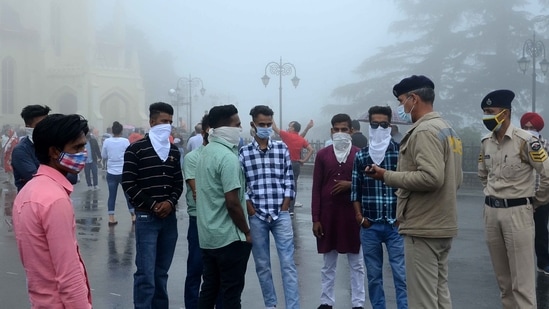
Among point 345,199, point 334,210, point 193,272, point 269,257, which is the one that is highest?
point 345,199

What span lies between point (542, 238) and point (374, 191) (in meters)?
3.10

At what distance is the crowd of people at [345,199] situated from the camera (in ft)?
15.2

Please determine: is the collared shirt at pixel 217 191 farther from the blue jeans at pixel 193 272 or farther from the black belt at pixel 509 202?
the black belt at pixel 509 202

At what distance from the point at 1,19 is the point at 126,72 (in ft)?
38.8

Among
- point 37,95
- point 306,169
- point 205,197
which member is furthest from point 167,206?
point 37,95

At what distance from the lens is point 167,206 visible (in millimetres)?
5633

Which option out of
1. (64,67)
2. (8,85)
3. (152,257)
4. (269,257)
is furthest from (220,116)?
(8,85)

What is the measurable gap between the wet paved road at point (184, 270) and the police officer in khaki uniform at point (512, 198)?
3.90 feet

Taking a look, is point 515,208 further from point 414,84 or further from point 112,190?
point 112,190

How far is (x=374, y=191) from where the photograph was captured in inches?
236

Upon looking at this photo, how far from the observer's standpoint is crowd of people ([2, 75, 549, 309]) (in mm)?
4645

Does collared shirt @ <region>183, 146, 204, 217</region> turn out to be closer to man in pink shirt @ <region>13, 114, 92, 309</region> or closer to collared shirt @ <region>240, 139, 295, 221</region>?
collared shirt @ <region>240, 139, 295, 221</region>

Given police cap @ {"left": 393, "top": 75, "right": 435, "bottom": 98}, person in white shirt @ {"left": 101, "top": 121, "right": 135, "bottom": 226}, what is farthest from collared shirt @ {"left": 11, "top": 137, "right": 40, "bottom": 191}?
person in white shirt @ {"left": 101, "top": 121, "right": 135, "bottom": 226}

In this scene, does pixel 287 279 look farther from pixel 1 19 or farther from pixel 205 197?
pixel 1 19
